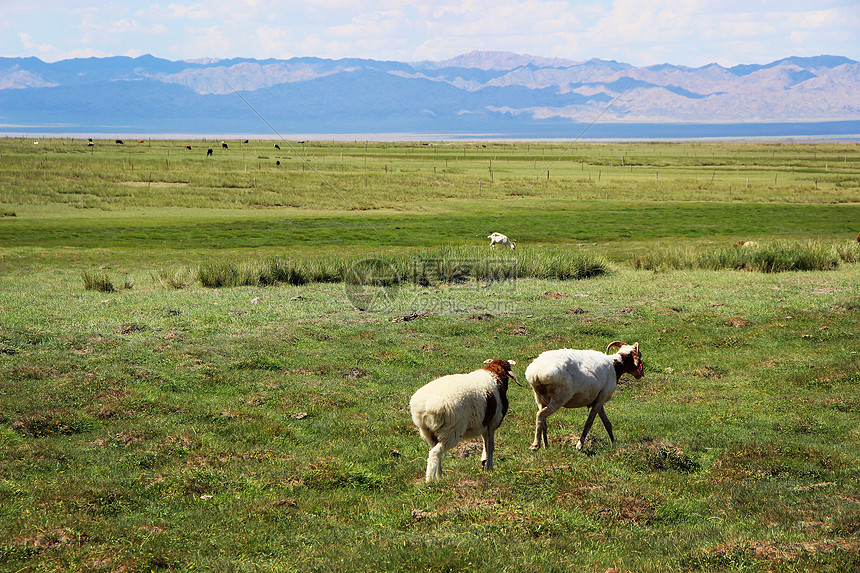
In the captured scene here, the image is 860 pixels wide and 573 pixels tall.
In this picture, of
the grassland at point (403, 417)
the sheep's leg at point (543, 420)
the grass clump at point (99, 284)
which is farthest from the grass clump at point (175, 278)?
the sheep's leg at point (543, 420)

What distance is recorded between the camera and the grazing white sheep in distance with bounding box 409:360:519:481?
9711 millimetres

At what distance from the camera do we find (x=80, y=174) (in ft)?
248

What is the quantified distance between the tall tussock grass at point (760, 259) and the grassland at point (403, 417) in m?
0.14

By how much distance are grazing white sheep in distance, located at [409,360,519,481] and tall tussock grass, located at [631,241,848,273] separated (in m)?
25.3

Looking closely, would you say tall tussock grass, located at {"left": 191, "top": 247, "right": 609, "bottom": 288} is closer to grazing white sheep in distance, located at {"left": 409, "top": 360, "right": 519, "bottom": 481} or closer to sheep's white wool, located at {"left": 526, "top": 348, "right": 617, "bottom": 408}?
sheep's white wool, located at {"left": 526, "top": 348, "right": 617, "bottom": 408}

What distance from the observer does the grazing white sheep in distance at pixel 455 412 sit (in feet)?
31.9

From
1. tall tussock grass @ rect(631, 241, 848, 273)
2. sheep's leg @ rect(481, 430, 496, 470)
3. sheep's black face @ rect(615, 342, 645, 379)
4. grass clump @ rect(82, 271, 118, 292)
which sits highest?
sheep's black face @ rect(615, 342, 645, 379)

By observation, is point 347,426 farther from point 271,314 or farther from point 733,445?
point 271,314

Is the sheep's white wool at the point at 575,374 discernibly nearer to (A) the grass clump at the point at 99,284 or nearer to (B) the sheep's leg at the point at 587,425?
(B) the sheep's leg at the point at 587,425

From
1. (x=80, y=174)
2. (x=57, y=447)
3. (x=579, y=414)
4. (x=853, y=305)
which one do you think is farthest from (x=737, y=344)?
(x=80, y=174)

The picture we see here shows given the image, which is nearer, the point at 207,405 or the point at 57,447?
the point at 57,447

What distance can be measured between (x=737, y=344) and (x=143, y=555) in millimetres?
17150

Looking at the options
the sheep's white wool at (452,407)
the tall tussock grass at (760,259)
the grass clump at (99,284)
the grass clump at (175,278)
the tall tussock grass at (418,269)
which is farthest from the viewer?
the tall tussock grass at (760,259)

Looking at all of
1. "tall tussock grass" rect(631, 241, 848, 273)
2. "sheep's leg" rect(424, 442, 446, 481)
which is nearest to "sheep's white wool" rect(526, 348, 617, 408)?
"sheep's leg" rect(424, 442, 446, 481)
